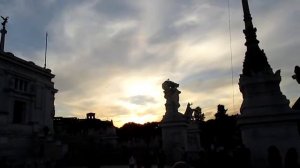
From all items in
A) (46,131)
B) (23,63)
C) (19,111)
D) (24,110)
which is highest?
(23,63)

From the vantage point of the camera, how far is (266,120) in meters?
13.8

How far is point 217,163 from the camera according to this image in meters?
11.5

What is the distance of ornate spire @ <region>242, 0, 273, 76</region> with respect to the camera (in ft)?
51.4

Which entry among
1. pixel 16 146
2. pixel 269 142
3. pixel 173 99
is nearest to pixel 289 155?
pixel 269 142

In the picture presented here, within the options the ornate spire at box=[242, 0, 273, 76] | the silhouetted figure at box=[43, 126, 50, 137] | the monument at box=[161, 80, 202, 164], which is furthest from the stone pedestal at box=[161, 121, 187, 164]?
the silhouetted figure at box=[43, 126, 50, 137]

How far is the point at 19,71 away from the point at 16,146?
6.98 meters

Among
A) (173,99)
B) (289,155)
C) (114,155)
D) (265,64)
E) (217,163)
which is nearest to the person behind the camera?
(289,155)

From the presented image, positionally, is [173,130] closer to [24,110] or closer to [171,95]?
[171,95]

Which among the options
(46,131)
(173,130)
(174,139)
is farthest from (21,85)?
(174,139)

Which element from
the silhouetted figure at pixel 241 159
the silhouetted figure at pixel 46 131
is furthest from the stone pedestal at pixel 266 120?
the silhouetted figure at pixel 46 131

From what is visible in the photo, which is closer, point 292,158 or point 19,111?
point 292,158

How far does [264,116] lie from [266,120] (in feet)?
0.65

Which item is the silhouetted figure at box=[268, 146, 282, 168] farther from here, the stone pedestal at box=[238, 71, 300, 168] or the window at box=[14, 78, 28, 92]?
the window at box=[14, 78, 28, 92]

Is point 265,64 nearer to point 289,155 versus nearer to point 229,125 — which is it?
point 289,155
